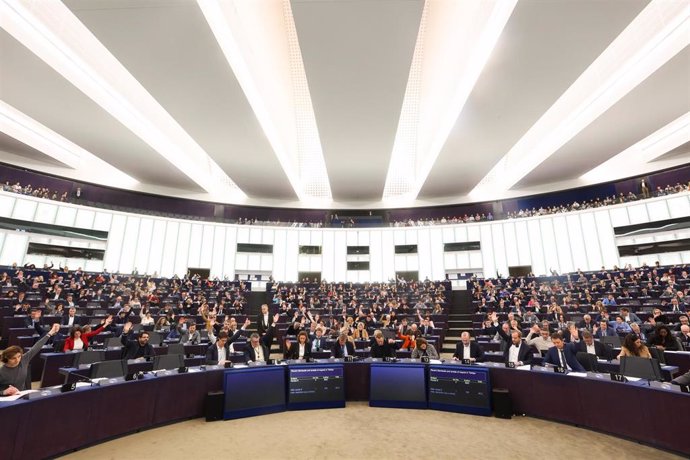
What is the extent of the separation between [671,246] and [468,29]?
17657mm

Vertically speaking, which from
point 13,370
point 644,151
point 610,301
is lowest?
point 13,370

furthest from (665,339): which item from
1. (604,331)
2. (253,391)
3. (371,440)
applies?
(253,391)

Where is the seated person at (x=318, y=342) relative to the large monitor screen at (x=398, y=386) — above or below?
above

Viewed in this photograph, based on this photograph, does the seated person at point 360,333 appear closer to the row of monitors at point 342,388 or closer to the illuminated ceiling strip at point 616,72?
the row of monitors at point 342,388

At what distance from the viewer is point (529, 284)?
57.1 feet

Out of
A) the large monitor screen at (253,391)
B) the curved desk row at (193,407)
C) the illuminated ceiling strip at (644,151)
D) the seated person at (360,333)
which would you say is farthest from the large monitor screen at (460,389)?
the illuminated ceiling strip at (644,151)

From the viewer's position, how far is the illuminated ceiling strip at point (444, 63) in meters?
9.61

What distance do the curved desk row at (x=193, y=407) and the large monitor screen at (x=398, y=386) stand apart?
4.39 feet

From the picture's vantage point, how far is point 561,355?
6.23 metres

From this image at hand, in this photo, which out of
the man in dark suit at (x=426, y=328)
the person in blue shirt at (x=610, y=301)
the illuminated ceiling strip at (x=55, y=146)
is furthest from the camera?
the illuminated ceiling strip at (x=55, y=146)

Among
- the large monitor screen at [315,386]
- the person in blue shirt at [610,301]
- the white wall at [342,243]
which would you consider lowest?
the large monitor screen at [315,386]

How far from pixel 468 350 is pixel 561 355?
1.72m

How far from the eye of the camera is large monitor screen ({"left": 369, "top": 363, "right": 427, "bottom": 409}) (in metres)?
6.46

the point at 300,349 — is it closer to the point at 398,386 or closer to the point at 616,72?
the point at 398,386
